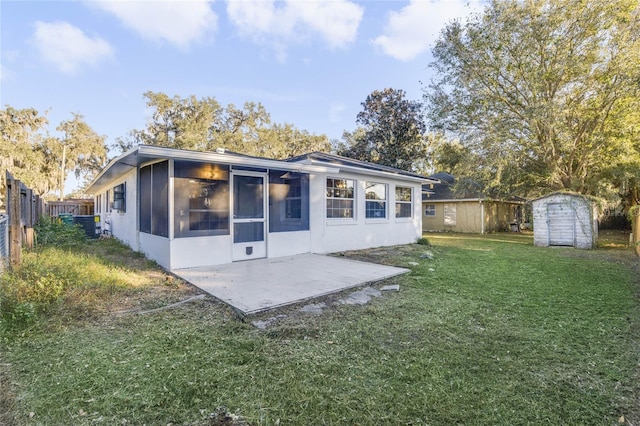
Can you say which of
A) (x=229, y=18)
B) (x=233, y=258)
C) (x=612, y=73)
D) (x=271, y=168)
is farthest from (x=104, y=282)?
(x=612, y=73)

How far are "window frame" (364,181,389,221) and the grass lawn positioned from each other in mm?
5469

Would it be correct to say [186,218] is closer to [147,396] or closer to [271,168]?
[271,168]

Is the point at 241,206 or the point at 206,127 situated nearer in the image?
the point at 241,206

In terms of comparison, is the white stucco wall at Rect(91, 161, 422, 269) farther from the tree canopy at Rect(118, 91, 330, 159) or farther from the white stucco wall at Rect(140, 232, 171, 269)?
the tree canopy at Rect(118, 91, 330, 159)

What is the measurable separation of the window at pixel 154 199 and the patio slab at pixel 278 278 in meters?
1.18

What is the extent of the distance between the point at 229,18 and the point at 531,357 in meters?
10.8

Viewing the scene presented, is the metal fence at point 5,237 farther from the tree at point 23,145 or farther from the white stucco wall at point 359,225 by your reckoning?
the tree at point 23,145

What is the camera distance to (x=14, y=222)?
17.1ft

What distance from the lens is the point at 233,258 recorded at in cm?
673

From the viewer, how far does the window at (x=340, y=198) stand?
8906 millimetres

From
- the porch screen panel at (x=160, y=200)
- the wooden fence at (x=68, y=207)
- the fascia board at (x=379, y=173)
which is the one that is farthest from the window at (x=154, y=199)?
the wooden fence at (x=68, y=207)

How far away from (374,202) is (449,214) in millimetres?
10778

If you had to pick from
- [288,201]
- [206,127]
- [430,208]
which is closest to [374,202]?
[288,201]

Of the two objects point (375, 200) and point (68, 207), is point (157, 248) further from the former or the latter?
point (68, 207)
